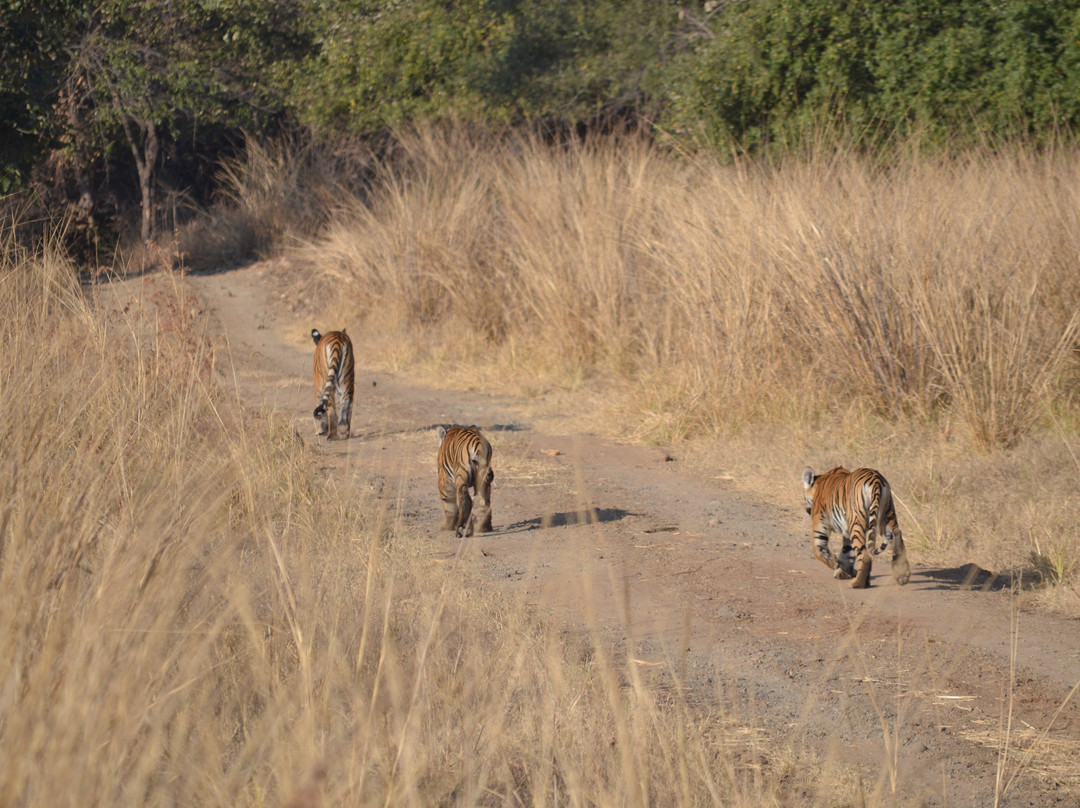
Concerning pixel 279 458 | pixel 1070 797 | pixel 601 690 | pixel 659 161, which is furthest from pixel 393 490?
pixel 659 161

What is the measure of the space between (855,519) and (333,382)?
4339 millimetres

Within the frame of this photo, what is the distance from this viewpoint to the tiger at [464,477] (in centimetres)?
542

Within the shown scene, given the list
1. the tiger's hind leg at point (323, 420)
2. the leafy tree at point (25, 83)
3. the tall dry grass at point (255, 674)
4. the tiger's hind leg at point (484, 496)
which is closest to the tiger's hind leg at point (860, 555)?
the tall dry grass at point (255, 674)

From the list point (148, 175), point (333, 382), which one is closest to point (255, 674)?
point (333, 382)

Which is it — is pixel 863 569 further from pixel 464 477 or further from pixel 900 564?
pixel 464 477

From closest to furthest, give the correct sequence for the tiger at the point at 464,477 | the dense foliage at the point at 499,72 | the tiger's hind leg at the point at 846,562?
the tiger's hind leg at the point at 846,562 → the tiger at the point at 464,477 → the dense foliage at the point at 499,72

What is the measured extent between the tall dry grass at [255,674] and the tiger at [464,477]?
738 millimetres

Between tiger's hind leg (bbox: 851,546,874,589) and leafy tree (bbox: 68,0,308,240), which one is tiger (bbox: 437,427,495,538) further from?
leafy tree (bbox: 68,0,308,240)

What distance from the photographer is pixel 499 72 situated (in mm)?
19516

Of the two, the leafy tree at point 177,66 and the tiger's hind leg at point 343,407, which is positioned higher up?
the leafy tree at point 177,66

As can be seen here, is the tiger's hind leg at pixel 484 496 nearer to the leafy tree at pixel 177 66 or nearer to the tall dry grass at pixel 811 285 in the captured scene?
the tall dry grass at pixel 811 285

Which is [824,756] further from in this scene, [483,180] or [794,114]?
[794,114]

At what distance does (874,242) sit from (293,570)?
523cm

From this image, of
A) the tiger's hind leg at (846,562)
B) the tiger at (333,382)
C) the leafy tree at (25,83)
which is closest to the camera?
the tiger's hind leg at (846,562)
